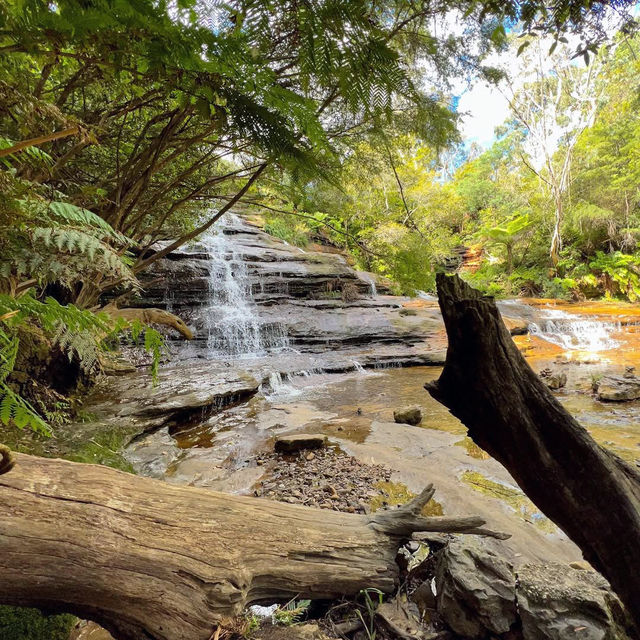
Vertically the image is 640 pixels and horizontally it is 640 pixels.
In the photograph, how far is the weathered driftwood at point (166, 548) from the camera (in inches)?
45.2

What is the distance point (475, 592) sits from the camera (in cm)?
131

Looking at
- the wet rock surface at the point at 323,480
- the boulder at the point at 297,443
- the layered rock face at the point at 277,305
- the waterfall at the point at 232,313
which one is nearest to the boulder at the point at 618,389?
the layered rock face at the point at 277,305

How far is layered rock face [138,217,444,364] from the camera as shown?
32.7 ft

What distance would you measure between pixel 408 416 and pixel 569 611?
12.0ft

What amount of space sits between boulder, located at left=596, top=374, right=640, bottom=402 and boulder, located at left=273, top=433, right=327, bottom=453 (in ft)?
15.1

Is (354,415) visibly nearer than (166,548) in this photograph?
No

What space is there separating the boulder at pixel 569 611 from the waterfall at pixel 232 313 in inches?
337

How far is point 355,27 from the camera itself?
76 centimetres

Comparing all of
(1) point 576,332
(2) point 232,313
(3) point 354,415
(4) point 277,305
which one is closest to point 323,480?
(3) point 354,415

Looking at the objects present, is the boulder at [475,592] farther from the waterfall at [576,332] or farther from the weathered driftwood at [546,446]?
the waterfall at [576,332]

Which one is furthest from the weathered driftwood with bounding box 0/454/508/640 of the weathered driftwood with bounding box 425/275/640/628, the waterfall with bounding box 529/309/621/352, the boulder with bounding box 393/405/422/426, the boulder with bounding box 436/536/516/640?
the waterfall with bounding box 529/309/621/352

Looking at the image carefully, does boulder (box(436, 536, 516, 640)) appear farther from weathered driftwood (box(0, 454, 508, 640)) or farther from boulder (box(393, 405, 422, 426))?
boulder (box(393, 405, 422, 426))

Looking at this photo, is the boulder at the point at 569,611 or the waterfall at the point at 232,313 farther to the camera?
the waterfall at the point at 232,313

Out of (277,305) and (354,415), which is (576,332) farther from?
(277,305)
